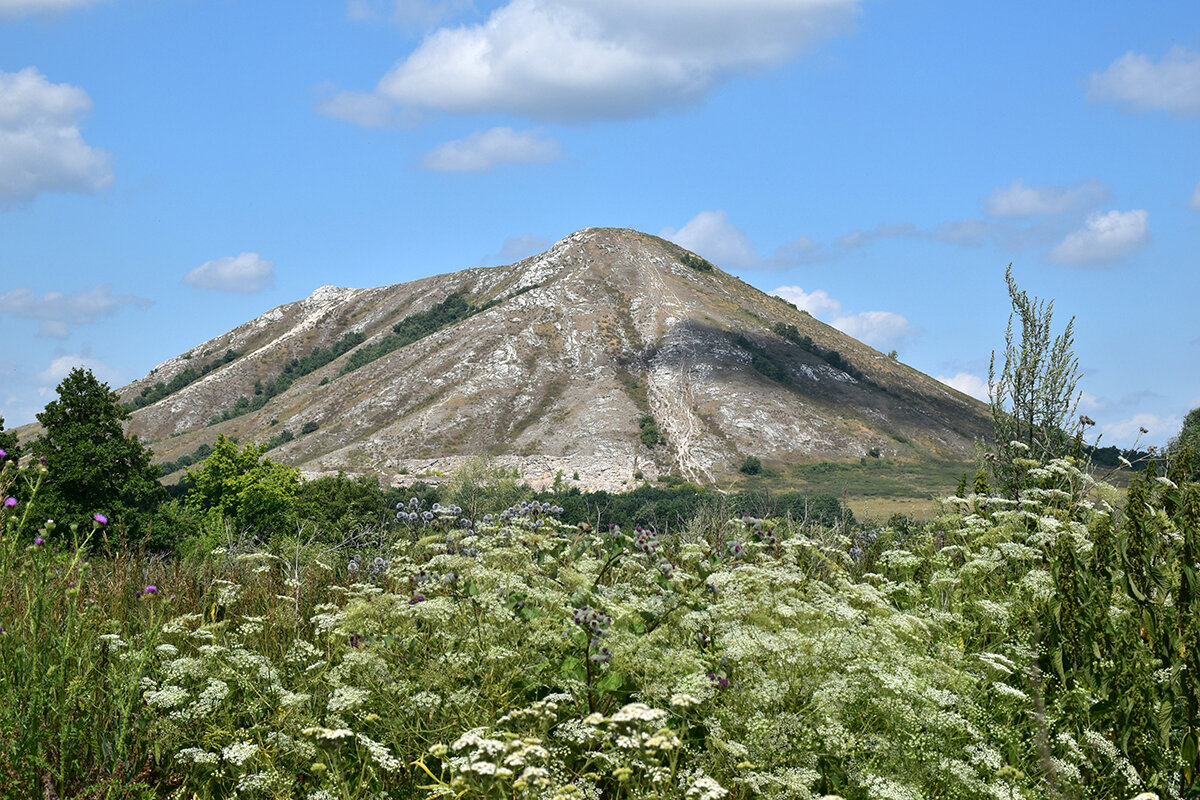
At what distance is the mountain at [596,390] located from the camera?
87050 mm

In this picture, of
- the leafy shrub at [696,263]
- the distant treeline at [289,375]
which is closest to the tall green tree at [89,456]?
the distant treeline at [289,375]

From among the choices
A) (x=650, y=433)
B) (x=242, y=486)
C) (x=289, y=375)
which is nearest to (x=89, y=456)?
(x=242, y=486)

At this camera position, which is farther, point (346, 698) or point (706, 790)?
point (346, 698)

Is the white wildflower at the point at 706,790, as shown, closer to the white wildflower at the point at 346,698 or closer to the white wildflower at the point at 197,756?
the white wildflower at the point at 346,698

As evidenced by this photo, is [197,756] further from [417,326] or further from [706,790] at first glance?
[417,326]

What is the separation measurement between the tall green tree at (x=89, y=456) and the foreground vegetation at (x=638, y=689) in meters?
19.1

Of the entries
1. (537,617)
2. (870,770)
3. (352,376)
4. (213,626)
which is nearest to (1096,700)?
(870,770)

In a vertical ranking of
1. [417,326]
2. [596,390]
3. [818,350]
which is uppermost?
[417,326]

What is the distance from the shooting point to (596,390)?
97.3 metres

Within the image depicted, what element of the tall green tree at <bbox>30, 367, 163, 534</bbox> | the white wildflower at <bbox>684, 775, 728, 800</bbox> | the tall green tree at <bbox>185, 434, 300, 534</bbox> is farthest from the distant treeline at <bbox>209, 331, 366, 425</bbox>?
the white wildflower at <bbox>684, 775, 728, 800</bbox>

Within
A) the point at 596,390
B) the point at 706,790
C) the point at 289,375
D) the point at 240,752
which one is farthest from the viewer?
the point at 289,375

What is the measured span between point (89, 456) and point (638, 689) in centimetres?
2262

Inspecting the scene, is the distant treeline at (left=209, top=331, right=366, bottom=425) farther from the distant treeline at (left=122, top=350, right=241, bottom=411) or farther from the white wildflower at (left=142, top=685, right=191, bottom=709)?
the white wildflower at (left=142, top=685, right=191, bottom=709)

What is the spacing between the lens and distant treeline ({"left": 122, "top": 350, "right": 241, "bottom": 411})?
145 meters
